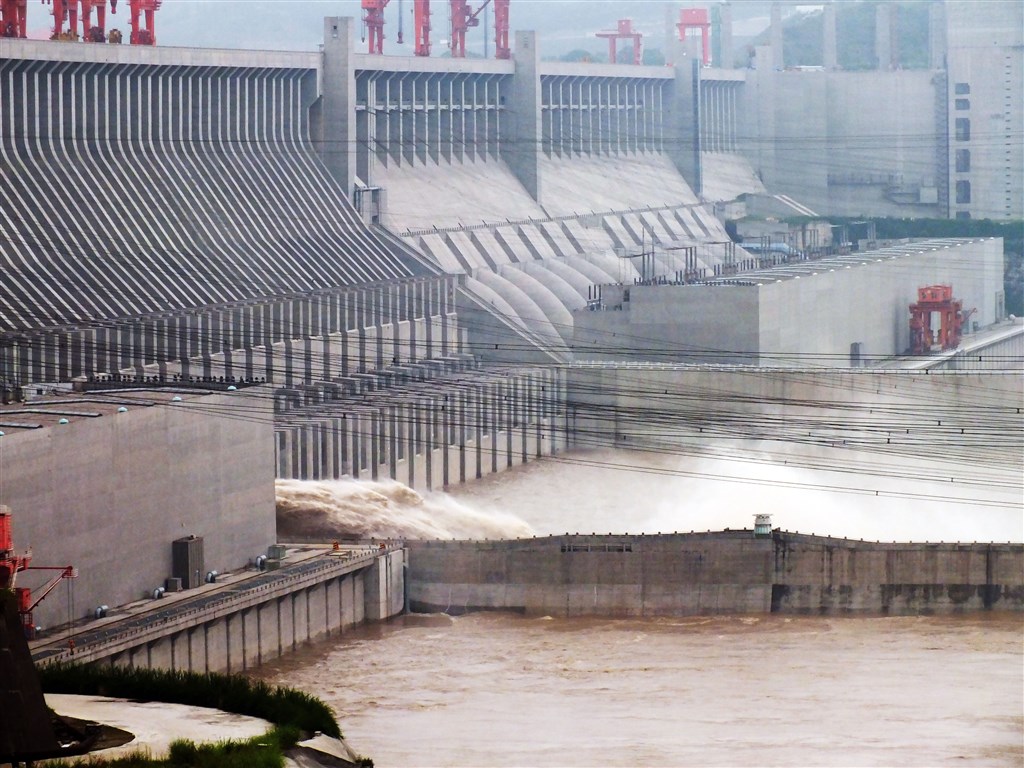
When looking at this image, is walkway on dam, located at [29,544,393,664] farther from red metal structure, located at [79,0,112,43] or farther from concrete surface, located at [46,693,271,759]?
red metal structure, located at [79,0,112,43]

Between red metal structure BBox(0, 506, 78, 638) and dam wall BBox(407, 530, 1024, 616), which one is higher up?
red metal structure BBox(0, 506, 78, 638)

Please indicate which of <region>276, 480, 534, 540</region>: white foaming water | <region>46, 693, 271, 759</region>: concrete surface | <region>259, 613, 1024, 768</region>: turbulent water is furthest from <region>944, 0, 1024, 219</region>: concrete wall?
<region>46, 693, 271, 759</region>: concrete surface

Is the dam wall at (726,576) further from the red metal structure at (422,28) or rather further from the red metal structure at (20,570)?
the red metal structure at (422,28)

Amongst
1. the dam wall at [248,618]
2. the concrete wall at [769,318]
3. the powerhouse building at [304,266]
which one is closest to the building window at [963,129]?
the powerhouse building at [304,266]

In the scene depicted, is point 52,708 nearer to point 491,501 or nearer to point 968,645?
point 968,645

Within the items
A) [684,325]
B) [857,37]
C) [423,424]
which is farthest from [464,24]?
[857,37]

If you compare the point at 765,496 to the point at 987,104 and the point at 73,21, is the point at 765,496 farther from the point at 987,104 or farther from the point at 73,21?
the point at 987,104

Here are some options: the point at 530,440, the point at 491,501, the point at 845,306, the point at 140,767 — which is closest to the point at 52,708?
the point at 140,767
